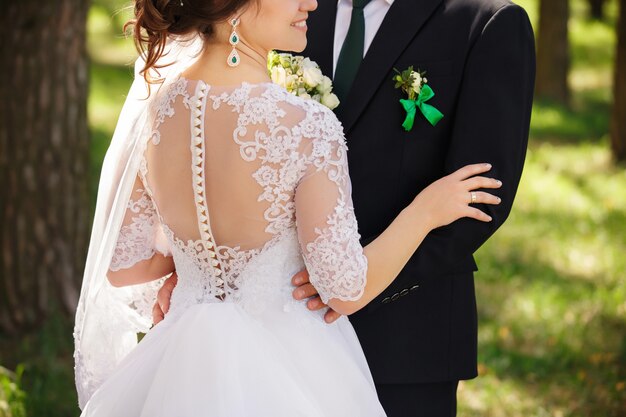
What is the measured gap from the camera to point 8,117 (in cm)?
562

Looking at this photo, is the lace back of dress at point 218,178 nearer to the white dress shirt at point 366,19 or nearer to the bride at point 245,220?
the bride at point 245,220

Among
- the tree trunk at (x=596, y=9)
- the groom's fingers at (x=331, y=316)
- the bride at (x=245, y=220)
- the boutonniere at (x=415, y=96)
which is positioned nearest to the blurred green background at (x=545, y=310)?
the bride at (x=245, y=220)

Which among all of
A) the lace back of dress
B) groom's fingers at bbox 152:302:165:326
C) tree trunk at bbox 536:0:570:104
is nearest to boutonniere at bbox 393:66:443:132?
the lace back of dress

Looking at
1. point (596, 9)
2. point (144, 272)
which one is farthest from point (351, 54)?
point (596, 9)

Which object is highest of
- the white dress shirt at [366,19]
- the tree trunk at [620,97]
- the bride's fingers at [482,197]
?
the white dress shirt at [366,19]

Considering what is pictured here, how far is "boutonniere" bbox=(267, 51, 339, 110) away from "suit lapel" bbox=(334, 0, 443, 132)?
7 cm

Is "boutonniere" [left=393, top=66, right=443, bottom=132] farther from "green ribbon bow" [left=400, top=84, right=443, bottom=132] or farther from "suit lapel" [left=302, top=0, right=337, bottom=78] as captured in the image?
"suit lapel" [left=302, top=0, right=337, bottom=78]

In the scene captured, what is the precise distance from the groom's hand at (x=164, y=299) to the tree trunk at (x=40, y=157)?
260 centimetres

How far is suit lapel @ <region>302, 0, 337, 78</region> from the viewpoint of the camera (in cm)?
333

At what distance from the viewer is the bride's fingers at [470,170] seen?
289cm

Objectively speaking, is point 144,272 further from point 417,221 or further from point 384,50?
point 384,50

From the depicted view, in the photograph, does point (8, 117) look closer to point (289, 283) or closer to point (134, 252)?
point (134, 252)

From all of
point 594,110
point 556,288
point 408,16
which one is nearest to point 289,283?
point 408,16

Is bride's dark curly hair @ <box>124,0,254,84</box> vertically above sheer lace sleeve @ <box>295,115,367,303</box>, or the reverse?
bride's dark curly hair @ <box>124,0,254,84</box>
